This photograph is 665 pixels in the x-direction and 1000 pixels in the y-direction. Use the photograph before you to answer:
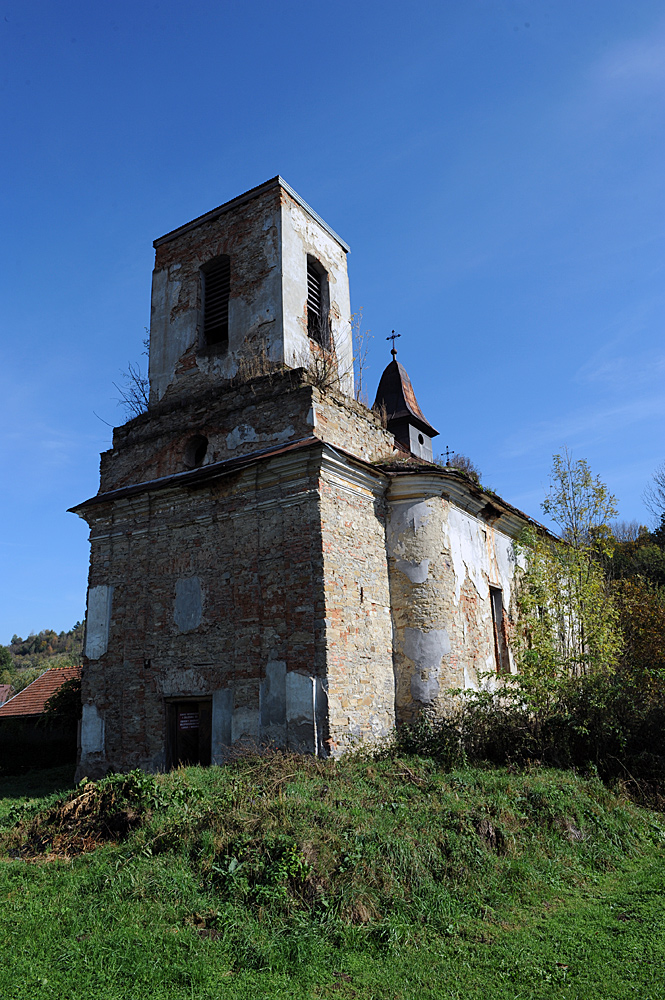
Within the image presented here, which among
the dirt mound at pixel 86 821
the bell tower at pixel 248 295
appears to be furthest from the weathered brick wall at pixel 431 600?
the dirt mound at pixel 86 821

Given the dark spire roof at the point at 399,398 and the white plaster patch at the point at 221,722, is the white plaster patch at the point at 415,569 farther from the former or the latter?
the dark spire roof at the point at 399,398

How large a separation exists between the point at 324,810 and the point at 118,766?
572cm

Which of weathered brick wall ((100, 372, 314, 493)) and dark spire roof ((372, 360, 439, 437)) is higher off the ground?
dark spire roof ((372, 360, 439, 437))

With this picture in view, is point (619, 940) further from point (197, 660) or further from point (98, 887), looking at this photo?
point (197, 660)

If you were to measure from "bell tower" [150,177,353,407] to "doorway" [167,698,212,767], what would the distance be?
5.83 metres

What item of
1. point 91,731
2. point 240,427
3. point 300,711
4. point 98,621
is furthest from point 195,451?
point 300,711

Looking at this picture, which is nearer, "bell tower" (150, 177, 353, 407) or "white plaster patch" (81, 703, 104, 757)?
"white plaster patch" (81, 703, 104, 757)

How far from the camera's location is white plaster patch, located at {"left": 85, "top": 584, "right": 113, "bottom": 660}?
11.5m

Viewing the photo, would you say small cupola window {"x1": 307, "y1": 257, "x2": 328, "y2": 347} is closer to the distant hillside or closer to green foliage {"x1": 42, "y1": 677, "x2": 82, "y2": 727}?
green foliage {"x1": 42, "y1": 677, "x2": 82, "y2": 727}

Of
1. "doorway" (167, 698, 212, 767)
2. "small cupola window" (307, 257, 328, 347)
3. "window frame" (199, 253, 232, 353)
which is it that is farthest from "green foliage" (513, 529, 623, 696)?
"window frame" (199, 253, 232, 353)

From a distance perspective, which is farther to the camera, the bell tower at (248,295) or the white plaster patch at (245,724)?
the bell tower at (248,295)

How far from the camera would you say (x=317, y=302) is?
1341cm

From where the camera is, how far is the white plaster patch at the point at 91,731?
36.3 ft

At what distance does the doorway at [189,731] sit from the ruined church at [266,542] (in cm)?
3
